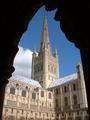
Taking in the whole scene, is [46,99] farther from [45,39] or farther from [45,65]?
[45,39]

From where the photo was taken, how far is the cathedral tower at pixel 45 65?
219ft

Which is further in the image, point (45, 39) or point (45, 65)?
point (45, 39)

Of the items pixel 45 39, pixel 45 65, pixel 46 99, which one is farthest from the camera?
pixel 45 39

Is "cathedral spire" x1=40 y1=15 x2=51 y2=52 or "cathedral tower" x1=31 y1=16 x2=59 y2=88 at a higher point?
"cathedral spire" x1=40 y1=15 x2=51 y2=52

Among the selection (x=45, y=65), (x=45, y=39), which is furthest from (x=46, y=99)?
(x=45, y=39)

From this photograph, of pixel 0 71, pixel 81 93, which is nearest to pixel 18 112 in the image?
pixel 81 93

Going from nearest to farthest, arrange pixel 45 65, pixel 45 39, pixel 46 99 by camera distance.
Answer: pixel 46 99
pixel 45 65
pixel 45 39

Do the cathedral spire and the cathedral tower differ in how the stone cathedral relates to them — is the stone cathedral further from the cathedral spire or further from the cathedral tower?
the cathedral spire

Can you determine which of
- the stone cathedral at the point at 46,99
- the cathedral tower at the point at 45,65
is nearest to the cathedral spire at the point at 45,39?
the cathedral tower at the point at 45,65

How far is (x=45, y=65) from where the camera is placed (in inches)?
2694

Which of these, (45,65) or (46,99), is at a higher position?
(45,65)

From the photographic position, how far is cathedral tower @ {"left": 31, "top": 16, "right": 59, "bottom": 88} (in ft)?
219

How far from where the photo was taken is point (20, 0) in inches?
185

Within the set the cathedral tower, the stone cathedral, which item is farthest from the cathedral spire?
the stone cathedral
